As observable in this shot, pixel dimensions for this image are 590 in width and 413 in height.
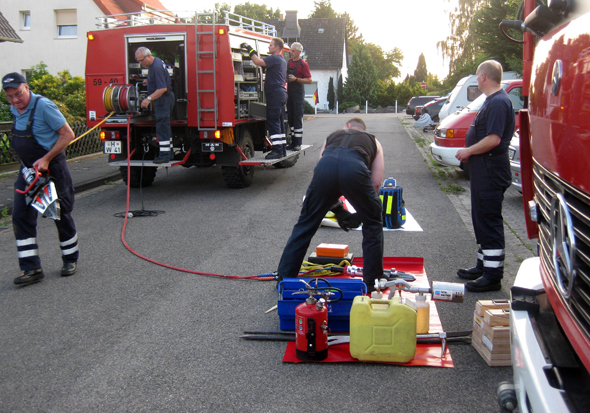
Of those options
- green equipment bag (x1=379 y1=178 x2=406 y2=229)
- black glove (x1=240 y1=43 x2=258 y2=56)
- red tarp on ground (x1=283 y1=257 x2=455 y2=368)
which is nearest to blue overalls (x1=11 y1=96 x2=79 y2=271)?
red tarp on ground (x1=283 y1=257 x2=455 y2=368)

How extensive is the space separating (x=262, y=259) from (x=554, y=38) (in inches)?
173

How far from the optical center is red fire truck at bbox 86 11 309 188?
949 cm

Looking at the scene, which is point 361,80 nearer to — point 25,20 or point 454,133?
point 25,20

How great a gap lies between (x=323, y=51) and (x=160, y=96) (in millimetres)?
47261

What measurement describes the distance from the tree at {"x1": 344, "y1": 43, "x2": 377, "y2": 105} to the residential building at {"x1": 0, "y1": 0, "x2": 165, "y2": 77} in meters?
26.3

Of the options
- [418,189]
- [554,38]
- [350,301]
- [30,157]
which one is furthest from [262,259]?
[418,189]

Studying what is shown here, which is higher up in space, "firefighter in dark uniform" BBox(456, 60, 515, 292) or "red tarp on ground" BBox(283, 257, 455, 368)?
"firefighter in dark uniform" BBox(456, 60, 515, 292)

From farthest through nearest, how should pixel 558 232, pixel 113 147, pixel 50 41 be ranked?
pixel 50 41, pixel 113 147, pixel 558 232

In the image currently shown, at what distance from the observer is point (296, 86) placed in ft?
37.4

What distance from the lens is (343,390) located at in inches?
136

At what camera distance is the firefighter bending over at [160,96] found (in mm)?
9289

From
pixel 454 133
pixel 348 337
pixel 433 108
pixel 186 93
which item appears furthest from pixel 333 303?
pixel 433 108

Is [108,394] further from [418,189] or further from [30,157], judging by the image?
[418,189]

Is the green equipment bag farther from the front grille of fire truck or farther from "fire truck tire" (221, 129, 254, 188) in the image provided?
the front grille of fire truck
